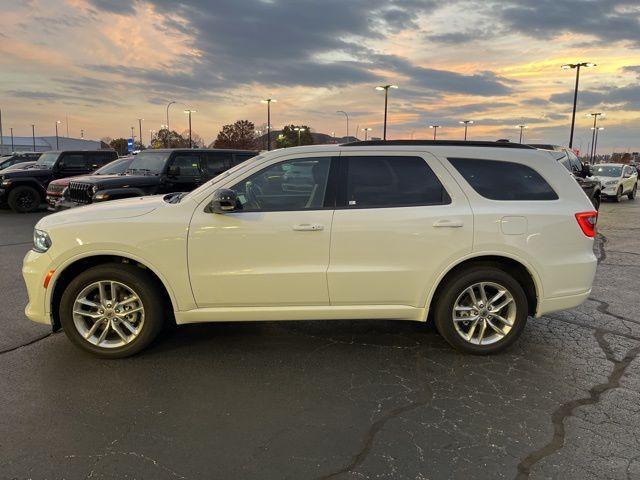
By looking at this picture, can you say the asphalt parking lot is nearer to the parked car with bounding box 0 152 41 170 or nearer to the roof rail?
the roof rail

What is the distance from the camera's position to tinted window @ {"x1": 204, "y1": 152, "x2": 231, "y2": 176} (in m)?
11.6

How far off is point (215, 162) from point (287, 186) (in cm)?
788

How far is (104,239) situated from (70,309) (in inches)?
27.0

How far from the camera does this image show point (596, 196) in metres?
14.7

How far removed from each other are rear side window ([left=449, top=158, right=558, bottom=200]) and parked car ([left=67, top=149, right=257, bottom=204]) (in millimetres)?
7770

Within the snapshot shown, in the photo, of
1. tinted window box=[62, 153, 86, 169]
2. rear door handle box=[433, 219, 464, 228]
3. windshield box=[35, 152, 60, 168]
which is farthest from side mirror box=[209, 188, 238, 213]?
windshield box=[35, 152, 60, 168]

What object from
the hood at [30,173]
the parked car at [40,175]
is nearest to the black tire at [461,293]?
the parked car at [40,175]

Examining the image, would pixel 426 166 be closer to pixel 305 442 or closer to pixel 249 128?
pixel 305 442

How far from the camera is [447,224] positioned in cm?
409

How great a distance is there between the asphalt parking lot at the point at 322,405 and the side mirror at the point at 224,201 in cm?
130

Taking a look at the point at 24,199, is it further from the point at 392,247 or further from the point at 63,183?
the point at 392,247

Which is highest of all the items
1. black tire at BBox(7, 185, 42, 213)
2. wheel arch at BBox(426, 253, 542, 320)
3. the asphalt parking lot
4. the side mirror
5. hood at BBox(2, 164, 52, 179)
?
the side mirror

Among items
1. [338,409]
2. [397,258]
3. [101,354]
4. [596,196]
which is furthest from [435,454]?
[596,196]

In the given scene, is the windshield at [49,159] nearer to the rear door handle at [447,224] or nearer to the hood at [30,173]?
the hood at [30,173]
